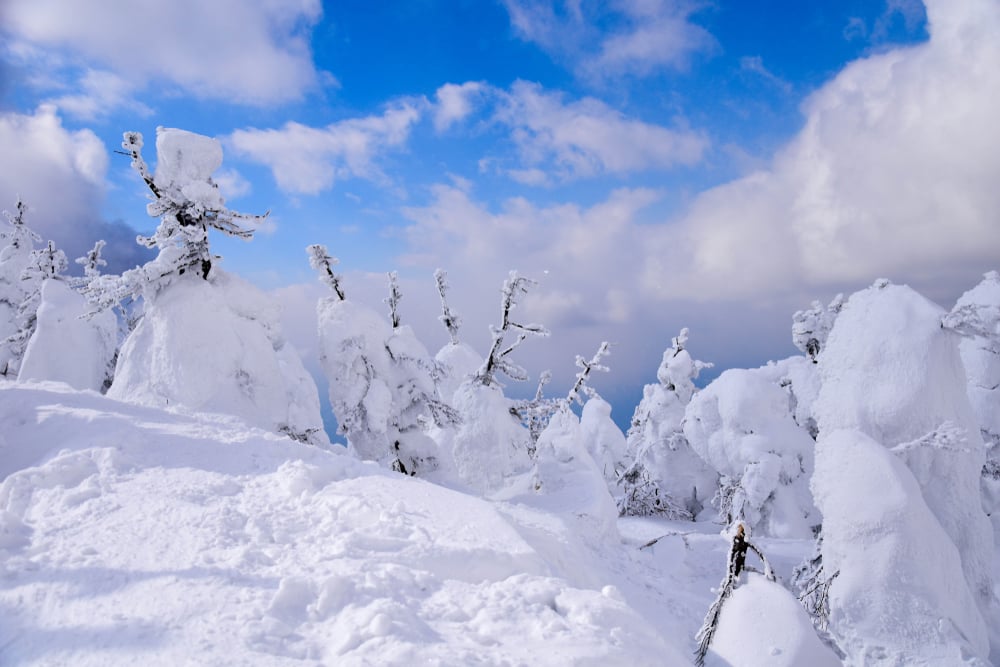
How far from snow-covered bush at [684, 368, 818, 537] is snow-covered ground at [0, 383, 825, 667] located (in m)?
12.5

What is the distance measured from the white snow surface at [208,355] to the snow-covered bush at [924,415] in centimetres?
1175

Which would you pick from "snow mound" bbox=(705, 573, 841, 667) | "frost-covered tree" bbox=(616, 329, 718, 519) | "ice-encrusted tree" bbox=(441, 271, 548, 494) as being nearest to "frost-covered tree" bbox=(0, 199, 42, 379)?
"ice-encrusted tree" bbox=(441, 271, 548, 494)

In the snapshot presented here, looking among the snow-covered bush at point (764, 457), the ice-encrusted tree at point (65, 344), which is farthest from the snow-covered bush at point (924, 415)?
the ice-encrusted tree at point (65, 344)

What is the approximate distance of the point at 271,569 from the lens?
15.8 feet

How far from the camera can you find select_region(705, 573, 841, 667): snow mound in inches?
181

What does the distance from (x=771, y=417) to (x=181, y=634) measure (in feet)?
60.5

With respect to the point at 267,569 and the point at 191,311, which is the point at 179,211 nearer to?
the point at 191,311

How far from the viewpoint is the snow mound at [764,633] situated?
4.59 m

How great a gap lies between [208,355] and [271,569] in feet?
27.4

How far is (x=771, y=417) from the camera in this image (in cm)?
1828

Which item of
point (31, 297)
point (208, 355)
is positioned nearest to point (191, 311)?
point (208, 355)

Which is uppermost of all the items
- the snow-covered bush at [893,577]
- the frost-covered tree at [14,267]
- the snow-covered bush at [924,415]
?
the frost-covered tree at [14,267]

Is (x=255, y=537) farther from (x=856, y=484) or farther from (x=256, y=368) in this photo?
(x=856, y=484)

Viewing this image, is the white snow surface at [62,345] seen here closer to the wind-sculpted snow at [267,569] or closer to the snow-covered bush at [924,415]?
the wind-sculpted snow at [267,569]
